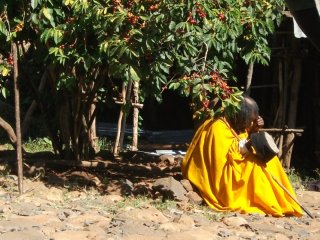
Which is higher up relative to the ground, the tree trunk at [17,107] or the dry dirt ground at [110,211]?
the tree trunk at [17,107]

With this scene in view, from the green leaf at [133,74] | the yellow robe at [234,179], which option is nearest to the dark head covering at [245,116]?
the yellow robe at [234,179]

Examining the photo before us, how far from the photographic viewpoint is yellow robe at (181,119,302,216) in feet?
18.9

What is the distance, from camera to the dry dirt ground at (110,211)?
14.4ft

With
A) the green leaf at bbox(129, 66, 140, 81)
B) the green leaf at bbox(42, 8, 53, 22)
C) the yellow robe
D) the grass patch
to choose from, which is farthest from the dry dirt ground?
the grass patch

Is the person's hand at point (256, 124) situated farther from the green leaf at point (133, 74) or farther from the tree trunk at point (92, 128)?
the tree trunk at point (92, 128)

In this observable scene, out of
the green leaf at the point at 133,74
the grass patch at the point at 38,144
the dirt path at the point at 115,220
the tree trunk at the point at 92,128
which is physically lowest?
the dirt path at the point at 115,220

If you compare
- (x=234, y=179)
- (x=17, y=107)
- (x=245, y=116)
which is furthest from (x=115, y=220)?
(x=245, y=116)

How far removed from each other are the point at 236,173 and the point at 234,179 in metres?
0.06

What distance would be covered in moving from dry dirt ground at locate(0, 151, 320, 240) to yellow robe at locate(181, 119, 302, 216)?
6.2 inches

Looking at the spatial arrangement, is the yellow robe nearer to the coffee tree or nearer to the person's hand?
the person's hand

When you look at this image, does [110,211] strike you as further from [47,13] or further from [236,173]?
[47,13]

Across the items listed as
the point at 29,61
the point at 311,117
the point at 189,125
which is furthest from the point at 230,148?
the point at 189,125

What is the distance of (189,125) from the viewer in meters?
11.4

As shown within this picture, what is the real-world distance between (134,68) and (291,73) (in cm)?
378
